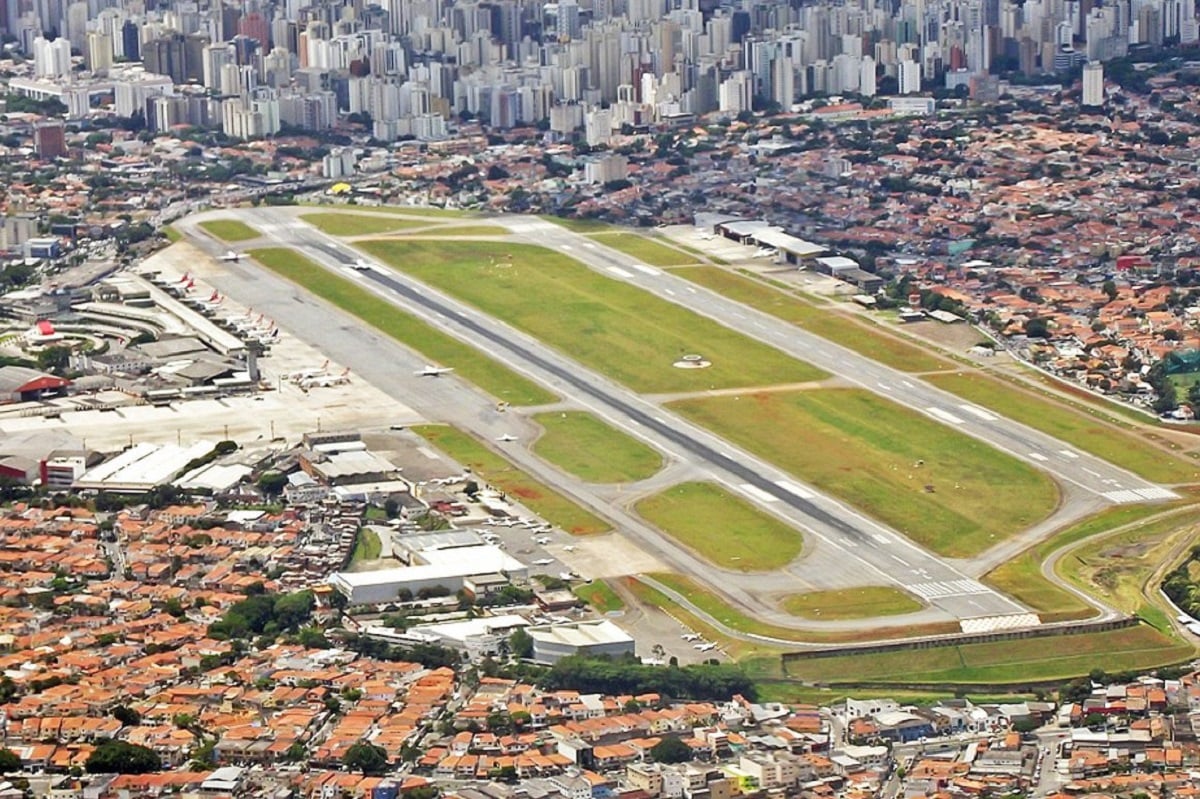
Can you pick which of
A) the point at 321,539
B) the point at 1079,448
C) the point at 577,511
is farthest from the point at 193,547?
the point at 1079,448

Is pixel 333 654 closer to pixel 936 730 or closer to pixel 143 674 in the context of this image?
pixel 143 674

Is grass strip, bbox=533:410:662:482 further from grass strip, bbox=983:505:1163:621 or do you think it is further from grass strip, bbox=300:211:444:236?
grass strip, bbox=300:211:444:236

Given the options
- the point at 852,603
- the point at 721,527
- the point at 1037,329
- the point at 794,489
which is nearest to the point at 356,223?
the point at 1037,329

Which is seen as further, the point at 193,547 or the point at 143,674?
the point at 193,547

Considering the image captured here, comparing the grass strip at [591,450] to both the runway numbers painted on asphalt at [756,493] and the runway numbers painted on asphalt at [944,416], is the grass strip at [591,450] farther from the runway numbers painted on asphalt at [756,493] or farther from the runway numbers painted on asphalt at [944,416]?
A: the runway numbers painted on asphalt at [944,416]

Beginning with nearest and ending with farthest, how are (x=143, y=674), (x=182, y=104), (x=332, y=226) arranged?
1. (x=143, y=674)
2. (x=332, y=226)
3. (x=182, y=104)
